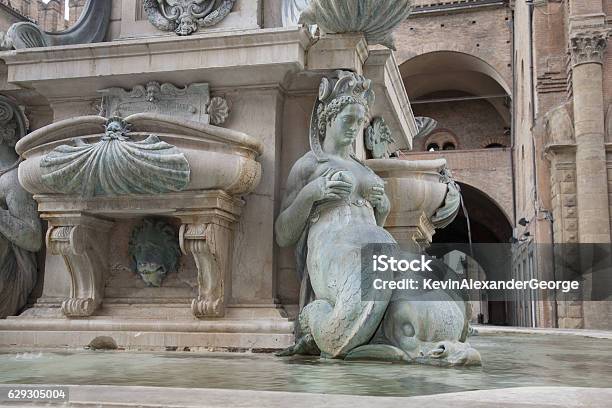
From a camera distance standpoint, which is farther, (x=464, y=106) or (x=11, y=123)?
(x=464, y=106)

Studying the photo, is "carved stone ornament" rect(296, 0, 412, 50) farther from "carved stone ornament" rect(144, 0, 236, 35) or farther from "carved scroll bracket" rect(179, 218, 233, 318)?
"carved scroll bracket" rect(179, 218, 233, 318)

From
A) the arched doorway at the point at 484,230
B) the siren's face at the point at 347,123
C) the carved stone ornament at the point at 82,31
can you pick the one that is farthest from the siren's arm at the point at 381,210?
the arched doorway at the point at 484,230

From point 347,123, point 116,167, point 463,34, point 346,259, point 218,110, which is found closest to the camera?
point 346,259

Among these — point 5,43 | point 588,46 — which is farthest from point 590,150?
point 5,43

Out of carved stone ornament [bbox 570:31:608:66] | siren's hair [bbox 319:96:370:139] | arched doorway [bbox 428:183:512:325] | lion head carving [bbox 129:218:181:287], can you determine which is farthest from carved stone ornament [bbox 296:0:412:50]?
arched doorway [bbox 428:183:512:325]

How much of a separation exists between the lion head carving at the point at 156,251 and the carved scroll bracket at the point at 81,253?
0.22 meters

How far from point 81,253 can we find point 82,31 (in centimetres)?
163

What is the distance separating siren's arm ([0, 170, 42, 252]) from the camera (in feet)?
16.0

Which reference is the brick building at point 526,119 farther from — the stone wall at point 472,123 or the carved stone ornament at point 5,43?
the carved stone ornament at point 5,43

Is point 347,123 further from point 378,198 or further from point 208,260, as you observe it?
point 208,260

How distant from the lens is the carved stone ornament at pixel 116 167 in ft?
13.6

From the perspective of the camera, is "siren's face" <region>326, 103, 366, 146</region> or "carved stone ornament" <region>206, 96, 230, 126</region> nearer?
"siren's face" <region>326, 103, 366, 146</region>

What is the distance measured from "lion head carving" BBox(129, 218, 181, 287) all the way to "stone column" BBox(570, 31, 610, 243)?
54.8 feet

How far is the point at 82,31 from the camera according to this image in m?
5.29
